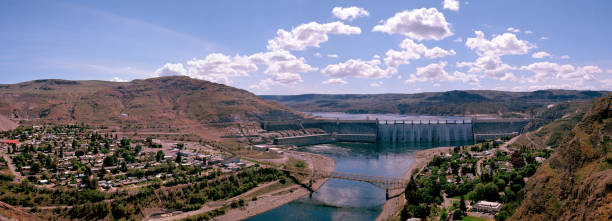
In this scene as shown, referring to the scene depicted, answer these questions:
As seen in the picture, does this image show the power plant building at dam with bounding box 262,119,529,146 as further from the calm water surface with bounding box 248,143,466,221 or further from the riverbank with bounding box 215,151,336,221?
the riverbank with bounding box 215,151,336,221

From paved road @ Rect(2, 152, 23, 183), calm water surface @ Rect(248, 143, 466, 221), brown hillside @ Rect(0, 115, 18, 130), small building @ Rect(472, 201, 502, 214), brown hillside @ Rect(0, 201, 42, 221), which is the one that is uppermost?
brown hillside @ Rect(0, 115, 18, 130)

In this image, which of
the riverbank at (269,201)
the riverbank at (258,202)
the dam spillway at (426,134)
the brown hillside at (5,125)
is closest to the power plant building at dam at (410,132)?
the dam spillway at (426,134)

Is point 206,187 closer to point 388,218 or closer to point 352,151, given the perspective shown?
point 388,218

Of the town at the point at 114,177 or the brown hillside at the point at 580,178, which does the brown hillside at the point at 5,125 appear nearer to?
the town at the point at 114,177

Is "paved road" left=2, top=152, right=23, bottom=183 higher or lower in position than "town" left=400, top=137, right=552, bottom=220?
higher

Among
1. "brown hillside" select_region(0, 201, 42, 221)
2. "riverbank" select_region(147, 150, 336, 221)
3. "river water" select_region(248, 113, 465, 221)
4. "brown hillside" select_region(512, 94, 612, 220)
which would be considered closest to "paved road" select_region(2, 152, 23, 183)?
"brown hillside" select_region(0, 201, 42, 221)
